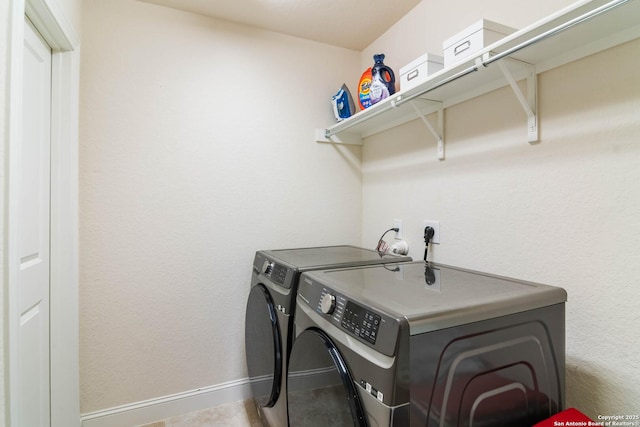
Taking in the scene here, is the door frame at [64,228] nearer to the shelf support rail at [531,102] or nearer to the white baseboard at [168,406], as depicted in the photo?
the white baseboard at [168,406]

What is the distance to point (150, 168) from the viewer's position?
1779 millimetres

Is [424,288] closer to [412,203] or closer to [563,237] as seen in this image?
[563,237]

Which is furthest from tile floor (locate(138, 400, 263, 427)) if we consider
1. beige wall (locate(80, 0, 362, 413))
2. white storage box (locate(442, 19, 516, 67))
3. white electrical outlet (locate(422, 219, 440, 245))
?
white storage box (locate(442, 19, 516, 67))

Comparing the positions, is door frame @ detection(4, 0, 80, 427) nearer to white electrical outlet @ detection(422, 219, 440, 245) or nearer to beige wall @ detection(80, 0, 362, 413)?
beige wall @ detection(80, 0, 362, 413)

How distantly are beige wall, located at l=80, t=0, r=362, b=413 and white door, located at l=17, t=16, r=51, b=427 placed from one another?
0.21 m

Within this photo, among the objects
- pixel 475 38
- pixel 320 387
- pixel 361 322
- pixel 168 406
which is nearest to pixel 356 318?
pixel 361 322

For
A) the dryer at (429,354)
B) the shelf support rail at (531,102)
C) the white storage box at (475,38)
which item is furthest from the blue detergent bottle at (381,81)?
the dryer at (429,354)

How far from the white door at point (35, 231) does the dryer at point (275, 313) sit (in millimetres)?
909

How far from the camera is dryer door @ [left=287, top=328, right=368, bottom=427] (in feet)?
2.73

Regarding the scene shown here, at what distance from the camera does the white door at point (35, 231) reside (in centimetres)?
122

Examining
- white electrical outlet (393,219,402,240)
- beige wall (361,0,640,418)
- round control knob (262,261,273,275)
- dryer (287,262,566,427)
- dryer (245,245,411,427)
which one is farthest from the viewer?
white electrical outlet (393,219,402,240)

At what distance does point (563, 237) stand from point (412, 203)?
78cm

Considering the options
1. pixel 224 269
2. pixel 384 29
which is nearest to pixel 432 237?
pixel 224 269

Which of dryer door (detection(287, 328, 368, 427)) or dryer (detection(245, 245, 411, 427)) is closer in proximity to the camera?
dryer door (detection(287, 328, 368, 427))
